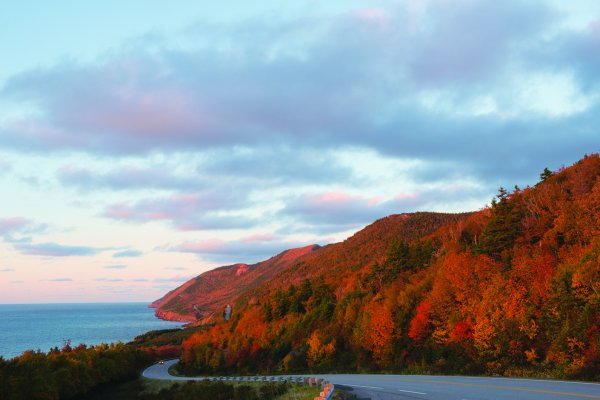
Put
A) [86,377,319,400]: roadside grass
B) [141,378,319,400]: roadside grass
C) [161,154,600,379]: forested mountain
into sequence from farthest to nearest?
[86,377,319,400]: roadside grass, [161,154,600,379]: forested mountain, [141,378,319,400]: roadside grass

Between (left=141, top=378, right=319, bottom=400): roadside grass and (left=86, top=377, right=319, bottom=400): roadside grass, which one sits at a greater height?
(left=141, top=378, right=319, bottom=400): roadside grass

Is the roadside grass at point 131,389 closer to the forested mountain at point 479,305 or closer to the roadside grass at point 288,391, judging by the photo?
the roadside grass at point 288,391

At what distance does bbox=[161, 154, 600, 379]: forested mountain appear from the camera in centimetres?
3547

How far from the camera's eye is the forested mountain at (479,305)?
3547cm

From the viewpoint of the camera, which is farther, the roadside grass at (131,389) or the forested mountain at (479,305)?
the roadside grass at (131,389)

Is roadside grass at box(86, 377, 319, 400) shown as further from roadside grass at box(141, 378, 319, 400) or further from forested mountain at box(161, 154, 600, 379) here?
forested mountain at box(161, 154, 600, 379)

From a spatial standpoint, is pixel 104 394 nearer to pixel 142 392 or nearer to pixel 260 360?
pixel 142 392

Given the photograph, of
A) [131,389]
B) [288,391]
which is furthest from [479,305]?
[131,389]

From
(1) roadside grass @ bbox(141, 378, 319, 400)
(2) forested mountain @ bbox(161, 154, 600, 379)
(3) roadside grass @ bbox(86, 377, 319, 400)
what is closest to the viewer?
(1) roadside grass @ bbox(141, 378, 319, 400)

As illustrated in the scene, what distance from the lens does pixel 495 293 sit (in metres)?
42.8

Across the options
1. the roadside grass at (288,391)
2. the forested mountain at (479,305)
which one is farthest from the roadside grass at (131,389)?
the forested mountain at (479,305)

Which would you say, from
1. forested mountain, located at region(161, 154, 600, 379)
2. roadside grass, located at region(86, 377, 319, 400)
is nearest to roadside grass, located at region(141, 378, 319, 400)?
roadside grass, located at region(86, 377, 319, 400)

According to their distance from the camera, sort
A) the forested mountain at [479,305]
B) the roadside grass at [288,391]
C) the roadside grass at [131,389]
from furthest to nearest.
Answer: the roadside grass at [131,389] → the forested mountain at [479,305] → the roadside grass at [288,391]

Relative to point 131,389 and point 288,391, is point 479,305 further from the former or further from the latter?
point 131,389
